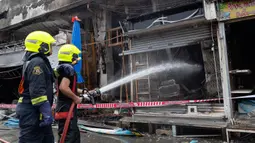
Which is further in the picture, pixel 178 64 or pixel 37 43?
pixel 178 64

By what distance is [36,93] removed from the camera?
2.76 m

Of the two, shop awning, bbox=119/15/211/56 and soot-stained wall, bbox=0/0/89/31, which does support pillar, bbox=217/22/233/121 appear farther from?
soot-stained wall, bbox=0/0/89/31

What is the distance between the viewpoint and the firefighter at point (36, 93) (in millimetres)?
2785

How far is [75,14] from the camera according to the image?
10.0 m

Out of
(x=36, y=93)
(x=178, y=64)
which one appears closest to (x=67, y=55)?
(x=36, y=93)

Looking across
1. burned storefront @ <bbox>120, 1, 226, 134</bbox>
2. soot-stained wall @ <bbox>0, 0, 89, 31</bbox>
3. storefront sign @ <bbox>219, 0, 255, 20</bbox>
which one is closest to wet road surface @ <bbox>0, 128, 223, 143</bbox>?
burned storefront @ <bbox>120, 1, 226, 134</bbox>

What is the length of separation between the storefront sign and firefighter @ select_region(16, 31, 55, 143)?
178 inches

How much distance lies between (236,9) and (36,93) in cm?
513

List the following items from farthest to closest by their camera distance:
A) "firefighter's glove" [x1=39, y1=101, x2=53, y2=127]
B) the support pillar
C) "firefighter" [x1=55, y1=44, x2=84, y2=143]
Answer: the support pillar
"firefighter" [x1=55, y1=44, x2=84, y2=143]
"firefighter's glove" [x1=39, y1=101, x2=53, y2=127]

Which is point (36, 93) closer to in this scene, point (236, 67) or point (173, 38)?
point (173, 38)

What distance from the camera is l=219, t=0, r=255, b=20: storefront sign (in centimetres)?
487

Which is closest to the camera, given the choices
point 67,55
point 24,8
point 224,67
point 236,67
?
point 67,55

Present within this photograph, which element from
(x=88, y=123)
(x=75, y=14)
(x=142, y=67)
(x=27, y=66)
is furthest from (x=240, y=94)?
(x=75, y=14)

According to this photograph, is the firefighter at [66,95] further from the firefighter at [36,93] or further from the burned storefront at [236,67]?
the burned storefront at [236,67]
